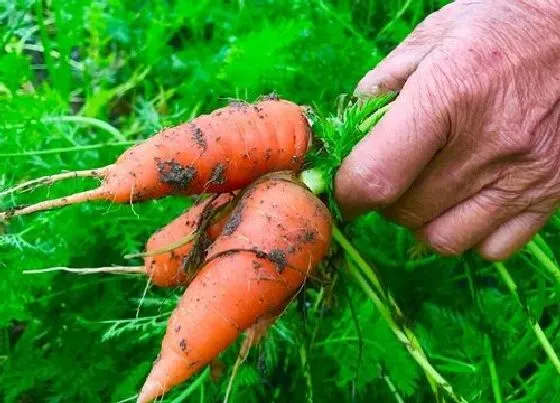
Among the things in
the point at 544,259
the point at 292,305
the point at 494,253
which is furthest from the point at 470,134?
the point at 292,305

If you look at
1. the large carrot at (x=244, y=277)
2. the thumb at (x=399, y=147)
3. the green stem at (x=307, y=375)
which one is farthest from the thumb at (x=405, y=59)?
the green stem at (x=307, y=375)

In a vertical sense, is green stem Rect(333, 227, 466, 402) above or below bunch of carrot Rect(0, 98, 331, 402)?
below

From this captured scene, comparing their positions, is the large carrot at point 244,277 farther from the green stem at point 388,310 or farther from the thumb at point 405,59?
the thumb at point 405,59

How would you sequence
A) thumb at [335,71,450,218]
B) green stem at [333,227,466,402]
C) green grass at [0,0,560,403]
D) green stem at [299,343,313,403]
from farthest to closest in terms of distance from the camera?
1. green grass at [0,0,560,403]
2. green stem at [299,343,313,403]
3. green stem at [333,227,466,402]
4. thumb at [335,71,450,218]

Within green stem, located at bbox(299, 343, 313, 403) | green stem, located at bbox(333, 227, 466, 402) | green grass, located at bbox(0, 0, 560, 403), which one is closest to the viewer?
green stem, located at bbox(333, 227, 466, 402)

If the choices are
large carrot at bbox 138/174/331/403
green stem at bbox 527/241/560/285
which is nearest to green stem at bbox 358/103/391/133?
large carrot at bbox 138/174/331/403

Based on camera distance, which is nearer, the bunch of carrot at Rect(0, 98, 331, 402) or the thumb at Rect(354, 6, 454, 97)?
the bunch of carrot at Rect(0, 98, 331, 402)

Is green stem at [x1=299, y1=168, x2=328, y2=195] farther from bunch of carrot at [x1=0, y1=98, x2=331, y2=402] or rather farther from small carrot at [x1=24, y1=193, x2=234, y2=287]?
small carrot at [x1=24, y1=193, x2=234, y2=287]

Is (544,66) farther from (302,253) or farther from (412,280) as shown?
(412,280)
